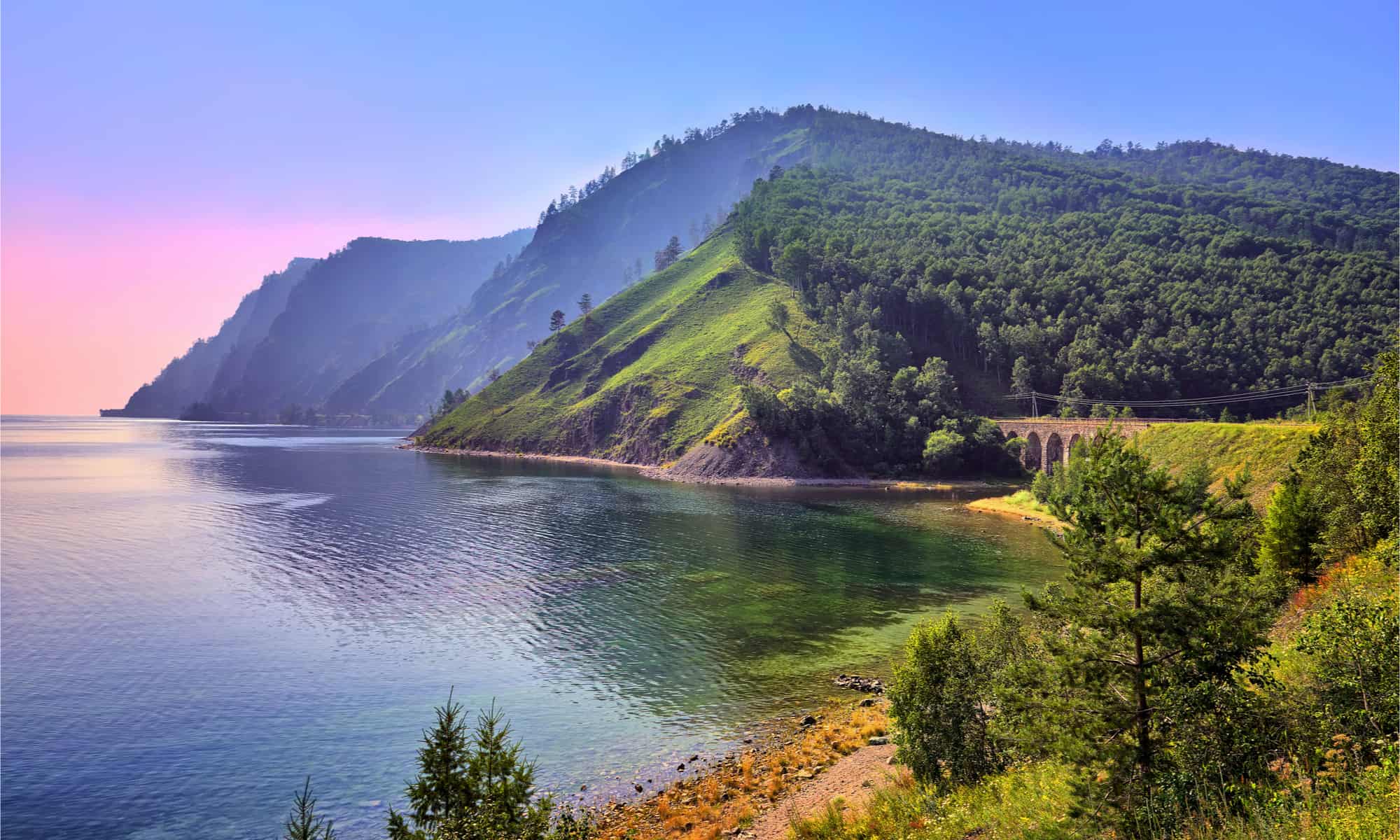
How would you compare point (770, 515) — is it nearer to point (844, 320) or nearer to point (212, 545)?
point (212, 545)

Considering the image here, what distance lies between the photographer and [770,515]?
364 ft

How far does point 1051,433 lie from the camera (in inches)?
5595

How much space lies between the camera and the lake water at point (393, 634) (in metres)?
34.6

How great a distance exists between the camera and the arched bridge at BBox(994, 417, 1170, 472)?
121 m

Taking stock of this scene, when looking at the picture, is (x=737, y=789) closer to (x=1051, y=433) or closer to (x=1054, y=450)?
(x=1054, y=450)

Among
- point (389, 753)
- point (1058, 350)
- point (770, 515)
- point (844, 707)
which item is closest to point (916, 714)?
point (844, 707)

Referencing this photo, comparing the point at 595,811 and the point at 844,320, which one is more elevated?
the point at 844,320

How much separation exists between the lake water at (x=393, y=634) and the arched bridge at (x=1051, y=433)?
104ft

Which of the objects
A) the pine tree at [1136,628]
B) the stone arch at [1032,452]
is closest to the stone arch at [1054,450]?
the stone arch at [1032,452]

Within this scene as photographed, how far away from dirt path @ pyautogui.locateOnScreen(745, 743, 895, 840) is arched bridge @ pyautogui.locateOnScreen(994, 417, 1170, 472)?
9960 cm

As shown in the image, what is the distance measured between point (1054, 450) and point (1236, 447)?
6005cm

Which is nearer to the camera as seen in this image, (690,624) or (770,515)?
(690,624)

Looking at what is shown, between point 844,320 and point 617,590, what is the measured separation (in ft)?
471

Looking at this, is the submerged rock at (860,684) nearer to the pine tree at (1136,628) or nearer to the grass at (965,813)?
the grass at (965,813)
